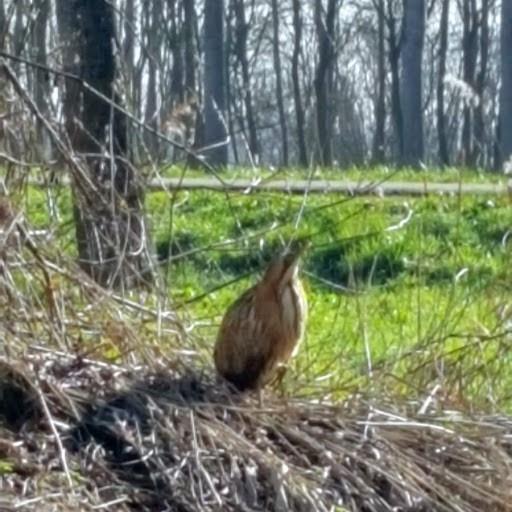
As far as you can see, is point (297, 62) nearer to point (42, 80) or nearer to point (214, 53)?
point (214, 53)

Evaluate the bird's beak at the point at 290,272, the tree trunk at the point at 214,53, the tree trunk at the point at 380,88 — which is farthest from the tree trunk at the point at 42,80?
the tree trunk at the point at 380,88

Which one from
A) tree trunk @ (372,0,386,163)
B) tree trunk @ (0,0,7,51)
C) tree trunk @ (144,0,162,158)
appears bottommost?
tree trunk @ (372,0,386,163)

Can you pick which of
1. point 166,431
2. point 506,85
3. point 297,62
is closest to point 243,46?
point 297,62

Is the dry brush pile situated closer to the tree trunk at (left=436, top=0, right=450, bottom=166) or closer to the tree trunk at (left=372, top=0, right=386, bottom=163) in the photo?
the tree trunk at (left=436, top=0, right=450, bottom=166)

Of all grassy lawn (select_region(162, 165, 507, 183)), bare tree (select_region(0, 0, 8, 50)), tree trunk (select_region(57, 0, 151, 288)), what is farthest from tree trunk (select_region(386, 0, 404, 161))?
bare tree (select_region(0, 0, 8, 50))

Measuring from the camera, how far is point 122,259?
7371 millimetres

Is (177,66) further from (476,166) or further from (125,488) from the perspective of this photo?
(125,488)

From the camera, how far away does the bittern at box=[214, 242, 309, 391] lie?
6809 millimetres

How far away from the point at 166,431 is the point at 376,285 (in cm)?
436

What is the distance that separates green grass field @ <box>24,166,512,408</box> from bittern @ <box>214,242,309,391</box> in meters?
0.31

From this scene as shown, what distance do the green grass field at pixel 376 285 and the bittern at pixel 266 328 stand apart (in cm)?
31

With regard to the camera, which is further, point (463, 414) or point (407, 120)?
point (407, 120)

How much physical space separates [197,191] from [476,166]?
18.5ft

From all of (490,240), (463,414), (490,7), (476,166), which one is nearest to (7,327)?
(463,414)
